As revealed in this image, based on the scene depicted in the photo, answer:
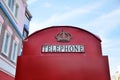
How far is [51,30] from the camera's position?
254 inches

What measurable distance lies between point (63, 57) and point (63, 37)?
0.79 metres

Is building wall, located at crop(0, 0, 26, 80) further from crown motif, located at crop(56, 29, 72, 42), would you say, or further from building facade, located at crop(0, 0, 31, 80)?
crown motif, located at crop(56, 29, 72, 42)

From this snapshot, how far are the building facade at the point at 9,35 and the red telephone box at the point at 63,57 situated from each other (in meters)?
4.58

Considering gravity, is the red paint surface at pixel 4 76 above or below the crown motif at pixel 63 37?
below

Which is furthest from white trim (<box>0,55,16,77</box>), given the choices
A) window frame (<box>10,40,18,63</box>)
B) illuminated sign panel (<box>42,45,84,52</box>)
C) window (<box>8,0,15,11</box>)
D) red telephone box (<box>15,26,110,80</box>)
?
illuminated sign panel (<box>42,45,84,52</box>)

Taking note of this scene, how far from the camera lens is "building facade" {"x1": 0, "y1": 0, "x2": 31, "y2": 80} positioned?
10.3m

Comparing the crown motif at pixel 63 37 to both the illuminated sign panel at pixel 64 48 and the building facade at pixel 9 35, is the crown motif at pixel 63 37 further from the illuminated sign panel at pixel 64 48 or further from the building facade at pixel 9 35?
the building facade at pixel 9 35

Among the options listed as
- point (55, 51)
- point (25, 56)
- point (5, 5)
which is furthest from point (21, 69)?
point (5, 5)

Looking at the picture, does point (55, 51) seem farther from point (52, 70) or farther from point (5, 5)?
point (5, 5)

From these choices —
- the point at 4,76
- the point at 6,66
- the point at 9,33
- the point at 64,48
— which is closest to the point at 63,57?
the point at 64,48

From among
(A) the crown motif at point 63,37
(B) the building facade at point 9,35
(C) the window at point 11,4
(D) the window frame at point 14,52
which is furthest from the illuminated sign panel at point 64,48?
(C) the window at point 11,4

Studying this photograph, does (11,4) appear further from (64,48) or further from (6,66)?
(64,48)

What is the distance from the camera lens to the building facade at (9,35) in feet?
Result: 33.7

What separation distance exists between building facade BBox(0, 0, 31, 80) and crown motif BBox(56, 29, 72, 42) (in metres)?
4.94
